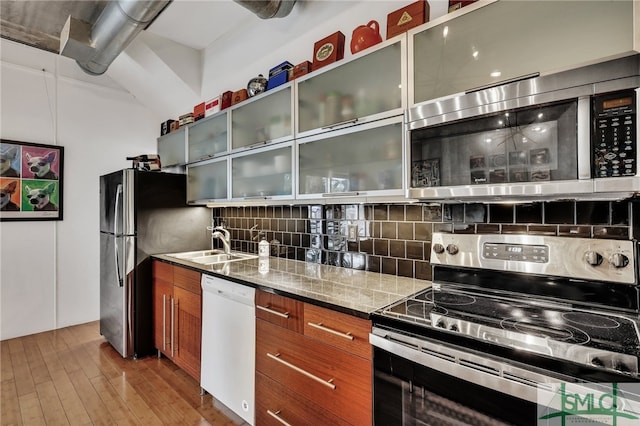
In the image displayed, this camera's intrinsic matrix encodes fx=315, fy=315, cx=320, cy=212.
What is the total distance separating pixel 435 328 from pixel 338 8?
2.13 m

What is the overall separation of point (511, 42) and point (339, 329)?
1.37 metres

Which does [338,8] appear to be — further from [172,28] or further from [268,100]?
[172,28]

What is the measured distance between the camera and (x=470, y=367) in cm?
97

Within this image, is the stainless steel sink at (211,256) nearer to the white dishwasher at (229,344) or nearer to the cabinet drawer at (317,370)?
the white dishwasher at (229,344)

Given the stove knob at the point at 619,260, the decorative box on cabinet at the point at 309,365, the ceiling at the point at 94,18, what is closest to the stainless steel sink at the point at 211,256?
the decorative box on cabinet at the point at 309,365

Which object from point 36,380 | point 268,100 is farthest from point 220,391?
point 268,100

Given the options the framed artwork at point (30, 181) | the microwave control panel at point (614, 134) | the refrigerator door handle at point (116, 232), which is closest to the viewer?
the microwave control panel at point (614, 134)

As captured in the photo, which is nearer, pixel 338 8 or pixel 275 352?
pixel 275 352

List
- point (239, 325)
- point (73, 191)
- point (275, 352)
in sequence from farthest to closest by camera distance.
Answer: point (73, 191)
point (239, 325)
point (275, 352)

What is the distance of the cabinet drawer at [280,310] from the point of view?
155 centimetres

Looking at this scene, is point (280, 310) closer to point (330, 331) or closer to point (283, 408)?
point (330, 331)

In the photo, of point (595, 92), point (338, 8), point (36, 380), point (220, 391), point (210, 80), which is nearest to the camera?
point (595, 92)

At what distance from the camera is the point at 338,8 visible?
85.5 inches

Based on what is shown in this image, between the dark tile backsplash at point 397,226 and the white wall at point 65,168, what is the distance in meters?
2.07
